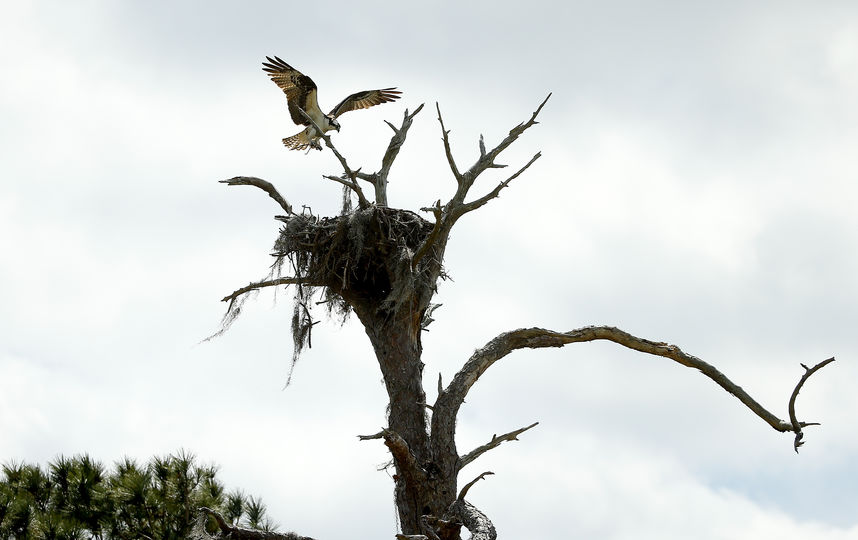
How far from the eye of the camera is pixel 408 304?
9023 millimetres

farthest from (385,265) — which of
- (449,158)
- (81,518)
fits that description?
(81,518)

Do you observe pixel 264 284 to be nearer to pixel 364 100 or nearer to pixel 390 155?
pixel 390 155

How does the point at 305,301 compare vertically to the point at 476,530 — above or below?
above

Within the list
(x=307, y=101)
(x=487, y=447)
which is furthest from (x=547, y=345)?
(x=307, y=101)

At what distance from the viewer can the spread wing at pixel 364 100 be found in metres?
12.6

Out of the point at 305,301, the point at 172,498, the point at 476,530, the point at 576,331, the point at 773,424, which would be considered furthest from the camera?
the point at 172,498

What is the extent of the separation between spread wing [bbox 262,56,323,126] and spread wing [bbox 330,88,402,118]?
19.4 inches

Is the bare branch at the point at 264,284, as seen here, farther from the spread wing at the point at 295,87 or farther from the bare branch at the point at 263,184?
the spread wing at the point at 295,87

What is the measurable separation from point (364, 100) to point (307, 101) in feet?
2.91

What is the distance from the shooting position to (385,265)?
29.7 feet

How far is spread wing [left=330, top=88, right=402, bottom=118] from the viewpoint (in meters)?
12.6

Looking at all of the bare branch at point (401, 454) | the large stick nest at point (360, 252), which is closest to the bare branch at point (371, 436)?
the bare branch at point (401, 454)

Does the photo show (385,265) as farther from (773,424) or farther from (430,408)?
(773,424)

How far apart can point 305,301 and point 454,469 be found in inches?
81.2
